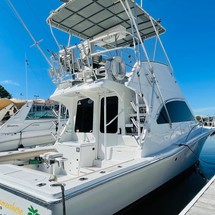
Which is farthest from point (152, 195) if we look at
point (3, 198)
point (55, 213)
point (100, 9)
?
point (100, 9)

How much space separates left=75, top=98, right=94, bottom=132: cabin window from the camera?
525 cm

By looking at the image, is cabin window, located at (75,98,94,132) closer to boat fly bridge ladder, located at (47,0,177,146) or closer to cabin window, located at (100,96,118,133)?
cabin window, located at (100,96,118,133)

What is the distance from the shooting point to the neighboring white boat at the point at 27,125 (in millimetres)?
9531

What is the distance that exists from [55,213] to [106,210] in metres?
0.96

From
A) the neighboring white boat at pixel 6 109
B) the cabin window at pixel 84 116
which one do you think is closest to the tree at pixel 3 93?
the neighboring white boat at pixel 6 109

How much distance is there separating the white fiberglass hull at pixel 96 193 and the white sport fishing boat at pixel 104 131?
13 mm

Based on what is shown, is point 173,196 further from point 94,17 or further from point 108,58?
point 94,17

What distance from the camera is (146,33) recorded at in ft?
21.2

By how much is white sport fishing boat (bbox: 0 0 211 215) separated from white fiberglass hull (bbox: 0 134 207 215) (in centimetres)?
1

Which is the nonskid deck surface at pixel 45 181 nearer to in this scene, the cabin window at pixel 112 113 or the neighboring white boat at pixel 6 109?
the cabin window at pixel 112 113

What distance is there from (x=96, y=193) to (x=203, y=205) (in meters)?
1.65

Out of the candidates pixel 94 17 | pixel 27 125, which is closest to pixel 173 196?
pixel 94 17

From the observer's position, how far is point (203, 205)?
3.06 m

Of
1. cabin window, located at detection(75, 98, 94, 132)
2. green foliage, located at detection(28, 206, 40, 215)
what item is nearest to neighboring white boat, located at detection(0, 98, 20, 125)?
cabin window, located at detection(75, 98, 94, 132)
